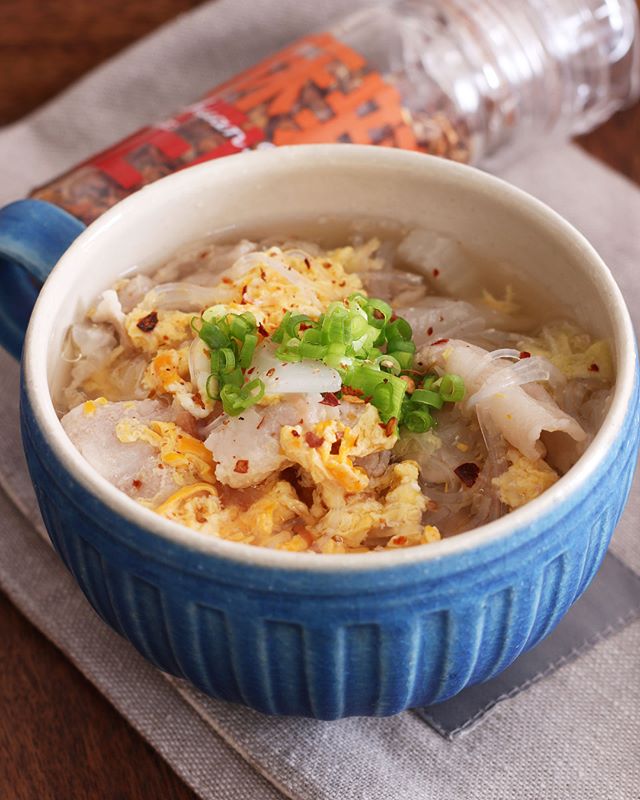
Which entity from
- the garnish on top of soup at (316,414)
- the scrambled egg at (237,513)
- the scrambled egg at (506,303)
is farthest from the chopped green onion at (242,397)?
the scrambled egg at (506,303)

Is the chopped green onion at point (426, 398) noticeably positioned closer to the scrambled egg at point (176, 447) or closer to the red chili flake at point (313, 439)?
the red chili flake at point (313, 439)

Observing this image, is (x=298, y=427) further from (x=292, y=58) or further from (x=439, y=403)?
(x=292, y=58)

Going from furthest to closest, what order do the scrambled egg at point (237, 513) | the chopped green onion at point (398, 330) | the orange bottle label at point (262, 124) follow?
the orange bottle label at point (262, 124)
the chopped green onion at point (398, 330)
the scrambled egg at point (237, 513)

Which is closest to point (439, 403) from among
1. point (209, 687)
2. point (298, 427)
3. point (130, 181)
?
point (298, 427)

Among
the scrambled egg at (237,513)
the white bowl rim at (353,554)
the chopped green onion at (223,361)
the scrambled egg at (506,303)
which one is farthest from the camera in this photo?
the scrambled egg at (506,303)

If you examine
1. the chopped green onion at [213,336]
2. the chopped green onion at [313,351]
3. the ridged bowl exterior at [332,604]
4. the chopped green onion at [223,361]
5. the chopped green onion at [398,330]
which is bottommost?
the ridged bowl exterior at [332,604]

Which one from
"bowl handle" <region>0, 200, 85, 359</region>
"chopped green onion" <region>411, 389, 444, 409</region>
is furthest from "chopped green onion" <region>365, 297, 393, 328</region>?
"bowl handle" <region>0, 200, 85, 359</region>

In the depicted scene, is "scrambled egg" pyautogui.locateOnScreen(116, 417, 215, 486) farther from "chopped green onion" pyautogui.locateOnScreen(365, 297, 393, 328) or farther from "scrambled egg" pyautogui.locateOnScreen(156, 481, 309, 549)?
"chopped green onion" pyautogui.locateOnScreen(365, 297, 393, 328)
